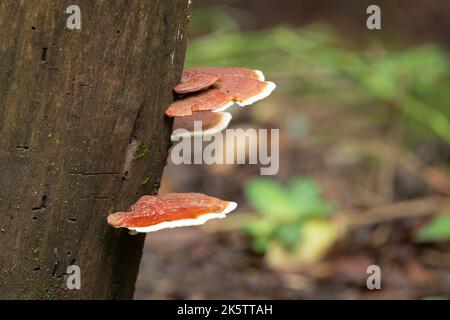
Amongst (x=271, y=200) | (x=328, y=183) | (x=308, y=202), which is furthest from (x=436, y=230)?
(x=328, y=183)

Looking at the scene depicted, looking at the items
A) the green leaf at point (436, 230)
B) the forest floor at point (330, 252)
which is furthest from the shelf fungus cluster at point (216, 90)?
the green leaf at point (436, 230)

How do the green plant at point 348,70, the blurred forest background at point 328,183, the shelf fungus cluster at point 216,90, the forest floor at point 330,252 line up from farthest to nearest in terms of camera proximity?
the green plant at point 348,70
the blurred forest background at point 328,183
the forest floor at point 330,252
the shelf fungus cluster at point 216,90

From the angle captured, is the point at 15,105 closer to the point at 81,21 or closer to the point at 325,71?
the point at 81,21

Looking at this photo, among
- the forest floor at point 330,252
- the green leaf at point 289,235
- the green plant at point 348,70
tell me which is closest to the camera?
the forest floor at point 330,252

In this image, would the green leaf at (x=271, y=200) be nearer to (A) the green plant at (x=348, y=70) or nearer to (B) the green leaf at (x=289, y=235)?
(B) the green leaf at (x=289, y=235)

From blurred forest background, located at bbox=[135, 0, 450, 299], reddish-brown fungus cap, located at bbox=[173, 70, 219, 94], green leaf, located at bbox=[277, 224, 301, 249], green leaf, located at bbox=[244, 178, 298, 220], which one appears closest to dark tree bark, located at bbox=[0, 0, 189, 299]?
reddish-brown fungus cap, located at bbox=[173, 70, 219, 94]

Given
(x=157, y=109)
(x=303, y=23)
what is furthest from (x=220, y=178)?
(x=303, y=23)
